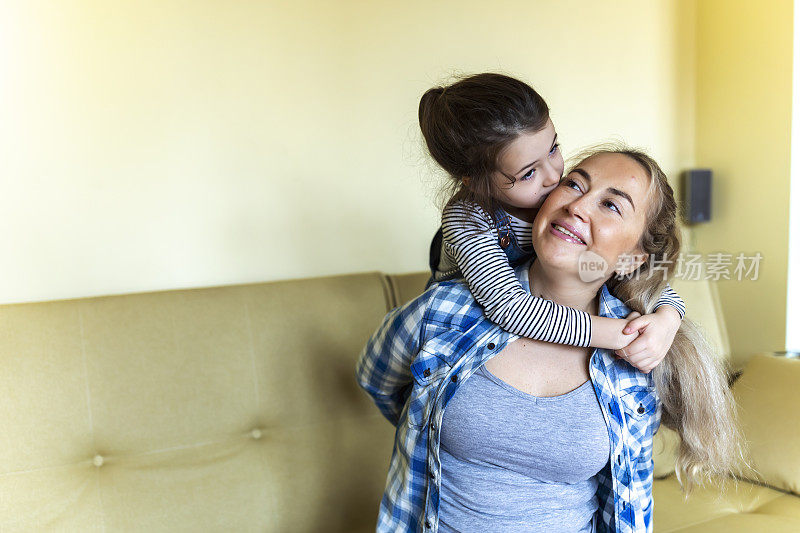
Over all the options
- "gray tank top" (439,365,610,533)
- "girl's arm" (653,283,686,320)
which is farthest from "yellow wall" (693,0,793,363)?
"gray tank top" (439,365,610,533)

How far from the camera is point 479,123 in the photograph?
130 centimetres

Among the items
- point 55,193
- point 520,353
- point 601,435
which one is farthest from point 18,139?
point 601,435

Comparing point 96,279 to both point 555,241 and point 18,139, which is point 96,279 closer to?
point 18,139

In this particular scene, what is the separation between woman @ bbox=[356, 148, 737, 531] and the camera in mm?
1236

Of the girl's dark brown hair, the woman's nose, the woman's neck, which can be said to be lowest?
the woman's neck

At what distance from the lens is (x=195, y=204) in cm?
196

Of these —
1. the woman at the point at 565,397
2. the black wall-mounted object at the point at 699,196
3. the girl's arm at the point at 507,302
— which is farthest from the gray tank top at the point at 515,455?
the black wall-mounted object at the point at 699,196

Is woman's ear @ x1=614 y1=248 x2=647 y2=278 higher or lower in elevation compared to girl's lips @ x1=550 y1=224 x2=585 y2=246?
lower

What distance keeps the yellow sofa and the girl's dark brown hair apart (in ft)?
2.22

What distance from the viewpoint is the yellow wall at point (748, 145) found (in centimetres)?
247

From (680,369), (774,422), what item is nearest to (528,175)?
(680,369)

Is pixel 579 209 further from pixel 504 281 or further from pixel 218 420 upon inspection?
pixel 218 420

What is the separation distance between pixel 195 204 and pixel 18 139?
46cm

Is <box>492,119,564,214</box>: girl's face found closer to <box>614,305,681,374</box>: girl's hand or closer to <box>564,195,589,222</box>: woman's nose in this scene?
<box>564,195,589,222</box>: woman's nose
